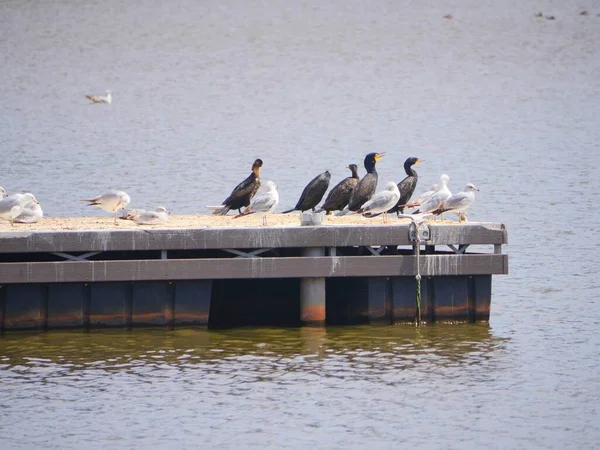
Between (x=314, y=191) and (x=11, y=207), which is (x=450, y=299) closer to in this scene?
(x=314, y=191)

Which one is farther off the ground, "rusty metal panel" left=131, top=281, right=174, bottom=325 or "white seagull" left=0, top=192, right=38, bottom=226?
"white seagull" left=0, top=192, right=38, bottom=226

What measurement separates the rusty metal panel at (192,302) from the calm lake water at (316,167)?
0.19m

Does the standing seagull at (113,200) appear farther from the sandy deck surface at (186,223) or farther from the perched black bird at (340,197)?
the perched black bird at (340,197)

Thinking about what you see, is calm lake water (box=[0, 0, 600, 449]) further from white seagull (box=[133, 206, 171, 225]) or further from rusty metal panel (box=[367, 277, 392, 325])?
white seagull (box=[133, 206, 171, 225])

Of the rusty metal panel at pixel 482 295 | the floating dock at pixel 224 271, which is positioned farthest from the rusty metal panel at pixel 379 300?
the rusty metal panel at pixel 482 295

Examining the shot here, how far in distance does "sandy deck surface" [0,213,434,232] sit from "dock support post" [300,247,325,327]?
29.4 inches

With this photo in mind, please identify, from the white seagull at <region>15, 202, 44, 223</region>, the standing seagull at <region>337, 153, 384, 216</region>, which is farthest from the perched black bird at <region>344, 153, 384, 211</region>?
the white seagull at <region>15, 202, 44, 223</region>

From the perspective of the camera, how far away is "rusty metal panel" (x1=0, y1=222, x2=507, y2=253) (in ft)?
63.4

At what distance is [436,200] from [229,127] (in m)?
37.2

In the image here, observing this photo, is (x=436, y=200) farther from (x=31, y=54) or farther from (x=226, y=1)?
(x=226, y=1)

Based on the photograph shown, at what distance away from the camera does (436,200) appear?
2134 cm

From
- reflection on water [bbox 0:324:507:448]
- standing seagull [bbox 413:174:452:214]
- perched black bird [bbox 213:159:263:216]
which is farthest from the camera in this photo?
perched black bird [bbox 213:159:263:216]


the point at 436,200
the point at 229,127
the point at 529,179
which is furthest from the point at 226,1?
the point at 436,200

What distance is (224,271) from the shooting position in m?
19.6
